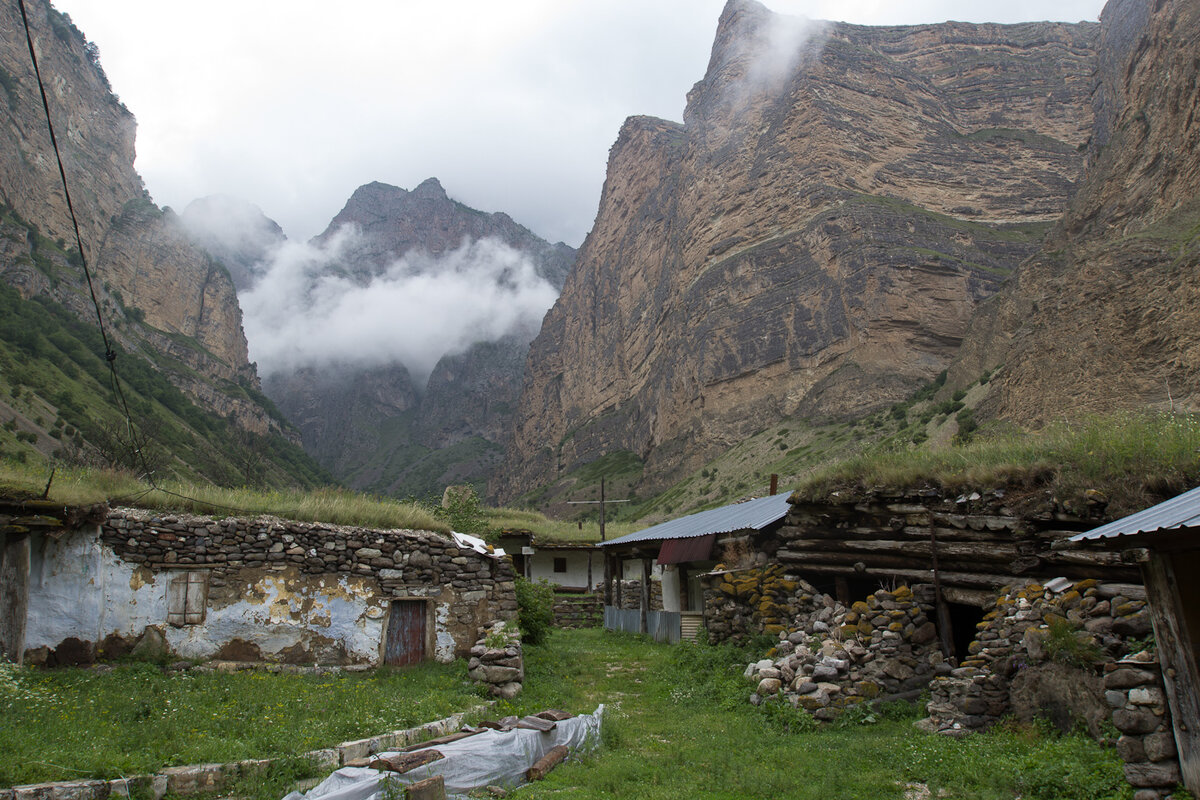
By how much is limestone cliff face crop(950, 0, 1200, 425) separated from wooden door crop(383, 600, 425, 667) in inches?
907

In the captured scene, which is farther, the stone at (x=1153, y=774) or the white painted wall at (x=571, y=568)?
the white painted wall at (x=571, y=568)

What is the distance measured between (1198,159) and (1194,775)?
31.1 m

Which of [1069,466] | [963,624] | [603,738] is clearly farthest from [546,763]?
[1069,466]

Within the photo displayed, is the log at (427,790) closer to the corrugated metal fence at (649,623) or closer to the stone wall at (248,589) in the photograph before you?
the stone wall at (248,589)

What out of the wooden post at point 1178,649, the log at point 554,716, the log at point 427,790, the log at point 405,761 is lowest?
the log at point 554,716

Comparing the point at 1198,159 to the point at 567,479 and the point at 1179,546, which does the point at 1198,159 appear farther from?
the point at 567,479

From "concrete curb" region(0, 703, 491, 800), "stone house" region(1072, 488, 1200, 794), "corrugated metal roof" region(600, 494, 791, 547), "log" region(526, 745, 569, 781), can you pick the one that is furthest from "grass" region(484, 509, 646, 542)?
"stone house" region(1072, 488, 1200, 794)

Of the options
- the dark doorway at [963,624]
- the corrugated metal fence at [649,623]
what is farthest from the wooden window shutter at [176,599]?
the dark doorway at [963,624]

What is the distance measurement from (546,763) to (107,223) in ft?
394

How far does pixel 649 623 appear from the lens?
20.9 meters

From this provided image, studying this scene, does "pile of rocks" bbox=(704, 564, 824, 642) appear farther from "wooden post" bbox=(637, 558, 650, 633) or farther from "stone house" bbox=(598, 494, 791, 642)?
"wooden post" bbox=(637, 558, 650, 633)

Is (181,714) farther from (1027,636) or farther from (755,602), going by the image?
(755,602)

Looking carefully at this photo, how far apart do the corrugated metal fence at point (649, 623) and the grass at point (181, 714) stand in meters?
8.88

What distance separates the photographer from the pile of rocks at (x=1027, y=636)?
7.26 meters
